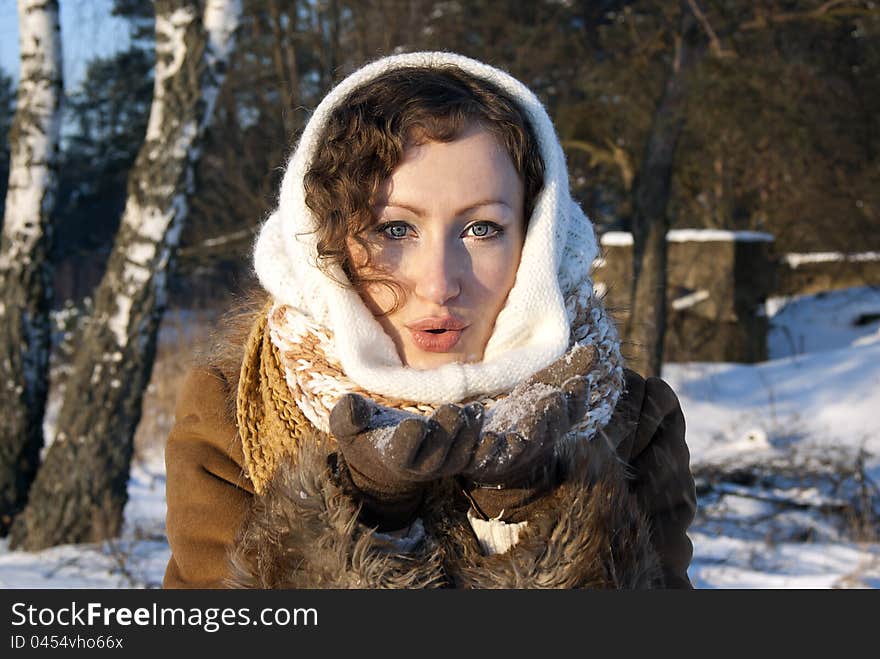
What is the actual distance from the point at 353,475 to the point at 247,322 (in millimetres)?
722

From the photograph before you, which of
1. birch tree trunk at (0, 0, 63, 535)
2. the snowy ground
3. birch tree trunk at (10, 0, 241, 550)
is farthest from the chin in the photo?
birch tree trunk at (0, 0, 63, 535)

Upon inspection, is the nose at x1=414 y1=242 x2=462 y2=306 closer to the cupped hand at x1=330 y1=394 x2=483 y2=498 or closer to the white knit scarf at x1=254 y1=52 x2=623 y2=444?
the white knit scarf at x1=254 y1=52 x2=623 y2=444

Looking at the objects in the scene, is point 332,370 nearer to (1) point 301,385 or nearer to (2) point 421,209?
(1) point 301,385

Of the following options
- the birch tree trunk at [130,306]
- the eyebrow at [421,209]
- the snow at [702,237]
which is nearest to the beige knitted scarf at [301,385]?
the eyebrow at [421,209]

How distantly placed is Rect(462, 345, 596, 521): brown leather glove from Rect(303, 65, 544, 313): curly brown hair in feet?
1.22

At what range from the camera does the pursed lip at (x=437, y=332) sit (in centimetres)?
164

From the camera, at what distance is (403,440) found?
1.21 m

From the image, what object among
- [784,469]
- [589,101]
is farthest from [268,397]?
[589,101]

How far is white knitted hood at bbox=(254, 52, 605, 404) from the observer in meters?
1.59

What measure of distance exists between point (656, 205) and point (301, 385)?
233 inches

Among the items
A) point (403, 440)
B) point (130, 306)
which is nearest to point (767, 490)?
point (130, 306)

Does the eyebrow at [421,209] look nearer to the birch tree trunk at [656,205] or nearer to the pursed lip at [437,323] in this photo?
the pursed lip at [437,323]

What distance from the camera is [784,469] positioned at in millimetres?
5539

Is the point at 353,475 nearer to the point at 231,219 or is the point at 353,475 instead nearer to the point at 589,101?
the point at 589,101
